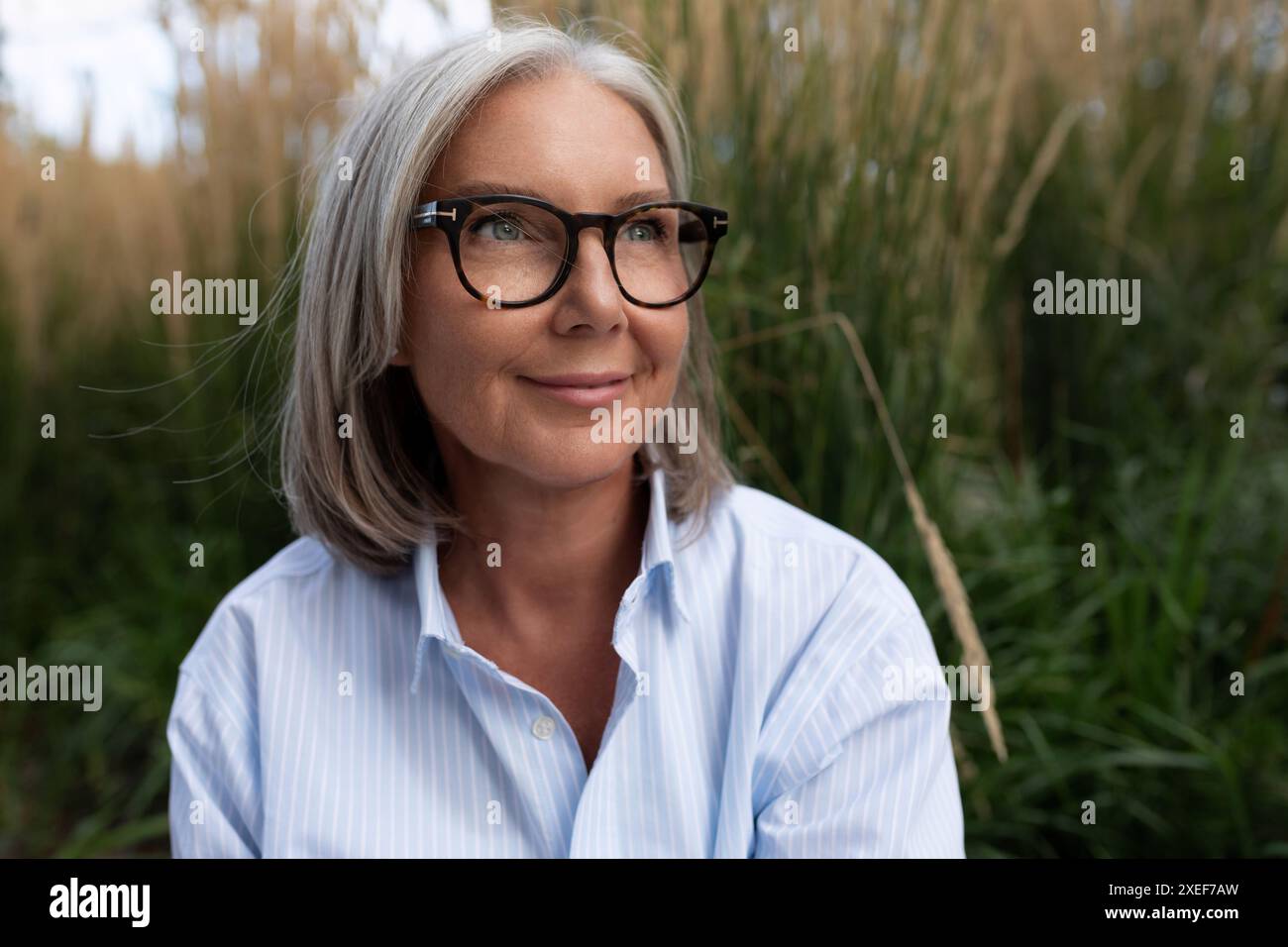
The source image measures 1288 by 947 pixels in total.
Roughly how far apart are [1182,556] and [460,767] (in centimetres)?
150

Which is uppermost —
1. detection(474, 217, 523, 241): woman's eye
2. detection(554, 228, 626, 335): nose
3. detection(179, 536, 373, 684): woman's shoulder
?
detection(474, 217, 523, 241): woman's eye

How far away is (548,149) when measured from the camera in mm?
1154

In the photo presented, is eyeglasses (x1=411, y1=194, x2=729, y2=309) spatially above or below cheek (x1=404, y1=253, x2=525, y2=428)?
above

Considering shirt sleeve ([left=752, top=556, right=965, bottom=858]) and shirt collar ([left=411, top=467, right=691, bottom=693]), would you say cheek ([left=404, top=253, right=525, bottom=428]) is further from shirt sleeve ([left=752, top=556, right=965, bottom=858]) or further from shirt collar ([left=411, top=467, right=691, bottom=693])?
shirt sleeve ([left=752, top=556, right=965, bottom=858])

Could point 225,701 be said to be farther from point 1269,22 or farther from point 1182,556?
point 1269,22

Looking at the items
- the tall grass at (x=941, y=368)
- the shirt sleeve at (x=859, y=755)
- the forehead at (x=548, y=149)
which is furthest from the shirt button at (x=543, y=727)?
the tall grass at (x=941, y=368)

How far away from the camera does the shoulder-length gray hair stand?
3.88 feet

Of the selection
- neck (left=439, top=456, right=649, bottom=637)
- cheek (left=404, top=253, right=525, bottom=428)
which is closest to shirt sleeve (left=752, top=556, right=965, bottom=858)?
neck (left=439, top=456, right=649, bottom=637)

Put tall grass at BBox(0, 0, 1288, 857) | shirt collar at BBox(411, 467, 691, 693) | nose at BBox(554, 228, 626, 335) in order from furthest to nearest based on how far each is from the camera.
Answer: tall grass at BBox(0, 0, 1288, 857) < shirt collar at BBox(411, 467, 691, 693) < nose at BBox(554, 228, 626, 335)

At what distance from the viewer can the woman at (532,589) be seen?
1166 mm

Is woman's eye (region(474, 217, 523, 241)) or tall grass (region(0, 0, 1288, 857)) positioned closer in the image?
woman's eye (region(474, 217, 523, 241))

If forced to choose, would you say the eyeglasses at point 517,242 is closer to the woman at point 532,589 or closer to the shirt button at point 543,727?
the woman at point 532,589

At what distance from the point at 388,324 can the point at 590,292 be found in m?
0.25

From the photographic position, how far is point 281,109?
2451 millimetres
